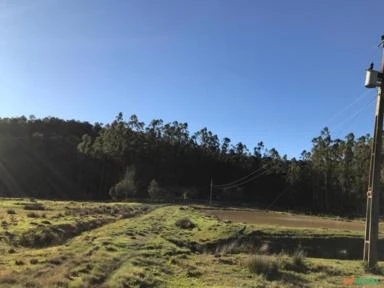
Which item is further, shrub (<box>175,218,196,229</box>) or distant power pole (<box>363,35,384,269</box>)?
shrub (<box>175,218,196,229</box>)

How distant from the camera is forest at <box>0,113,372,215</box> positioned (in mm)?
152500

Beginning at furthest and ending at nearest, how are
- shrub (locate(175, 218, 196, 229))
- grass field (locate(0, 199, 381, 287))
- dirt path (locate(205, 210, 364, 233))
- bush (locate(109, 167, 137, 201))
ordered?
bush (locate(109, 167, 137, 201)) → dirt path (locate(205, 210, 364, 233)) → shrub (locate(175, 218, 196, 229)) → grass field (locate(0, 199, 381, 287))

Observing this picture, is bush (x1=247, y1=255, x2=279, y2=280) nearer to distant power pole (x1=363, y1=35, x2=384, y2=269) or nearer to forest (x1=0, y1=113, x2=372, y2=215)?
distant power pole (x1=363, y1=35, x2=384, y2=269)

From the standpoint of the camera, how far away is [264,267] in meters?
20.4

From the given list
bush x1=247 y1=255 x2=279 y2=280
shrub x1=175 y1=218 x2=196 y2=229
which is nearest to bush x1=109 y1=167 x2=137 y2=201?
shrub x1=175 y1=218 x2=196 y2=229

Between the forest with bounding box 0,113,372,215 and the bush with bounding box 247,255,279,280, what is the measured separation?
119978 mm

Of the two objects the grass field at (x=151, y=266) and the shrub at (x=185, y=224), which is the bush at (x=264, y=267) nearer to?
the grass field at (x=151, y=266)

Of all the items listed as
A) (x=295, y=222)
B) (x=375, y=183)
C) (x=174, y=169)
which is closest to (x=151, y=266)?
(x=375, y=183)

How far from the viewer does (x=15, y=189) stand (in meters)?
170

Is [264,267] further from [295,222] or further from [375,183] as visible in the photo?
[295,222]

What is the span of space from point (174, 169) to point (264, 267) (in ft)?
533

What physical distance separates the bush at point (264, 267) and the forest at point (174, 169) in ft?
394

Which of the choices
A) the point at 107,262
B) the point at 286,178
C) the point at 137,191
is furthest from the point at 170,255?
the point at 286,178

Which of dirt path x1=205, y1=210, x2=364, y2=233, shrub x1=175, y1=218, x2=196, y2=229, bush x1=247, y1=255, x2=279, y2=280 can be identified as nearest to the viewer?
bush x1=247, y1=255, x2=279, y2=280
